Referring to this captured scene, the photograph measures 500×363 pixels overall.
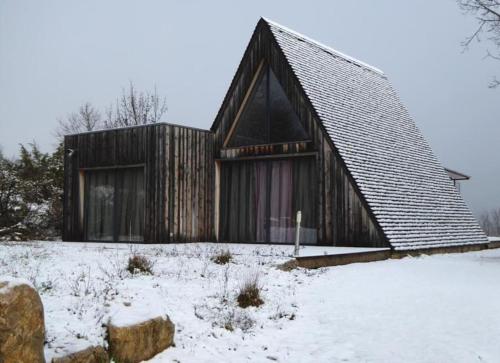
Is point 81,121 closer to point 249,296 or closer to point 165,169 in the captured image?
point 165,169

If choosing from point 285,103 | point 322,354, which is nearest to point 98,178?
point 285,103

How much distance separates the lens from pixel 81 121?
1747 inches

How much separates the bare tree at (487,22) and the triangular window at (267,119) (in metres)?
5.56

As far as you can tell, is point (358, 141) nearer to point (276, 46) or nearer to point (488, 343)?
point (276, 46)

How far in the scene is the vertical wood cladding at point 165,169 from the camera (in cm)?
1592

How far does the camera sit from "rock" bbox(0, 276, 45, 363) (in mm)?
4117

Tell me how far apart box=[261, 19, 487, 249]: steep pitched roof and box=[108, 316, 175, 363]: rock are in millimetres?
9464

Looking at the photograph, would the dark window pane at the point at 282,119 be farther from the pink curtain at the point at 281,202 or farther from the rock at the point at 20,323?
the rock at the point at 20,323

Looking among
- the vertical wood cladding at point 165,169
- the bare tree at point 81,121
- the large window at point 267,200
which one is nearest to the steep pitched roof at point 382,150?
the large window at point 267,200

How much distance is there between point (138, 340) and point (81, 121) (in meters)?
41.8

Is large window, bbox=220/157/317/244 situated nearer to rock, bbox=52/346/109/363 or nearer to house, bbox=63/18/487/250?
house, bbox=63/18/487/250

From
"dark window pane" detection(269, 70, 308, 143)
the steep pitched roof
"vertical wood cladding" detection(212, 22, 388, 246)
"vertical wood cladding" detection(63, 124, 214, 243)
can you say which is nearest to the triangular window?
"dark window pane" detection(269, 70, 308, 143)

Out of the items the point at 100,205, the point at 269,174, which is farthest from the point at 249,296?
the point at 100,205

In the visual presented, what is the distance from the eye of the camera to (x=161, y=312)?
230 inches
